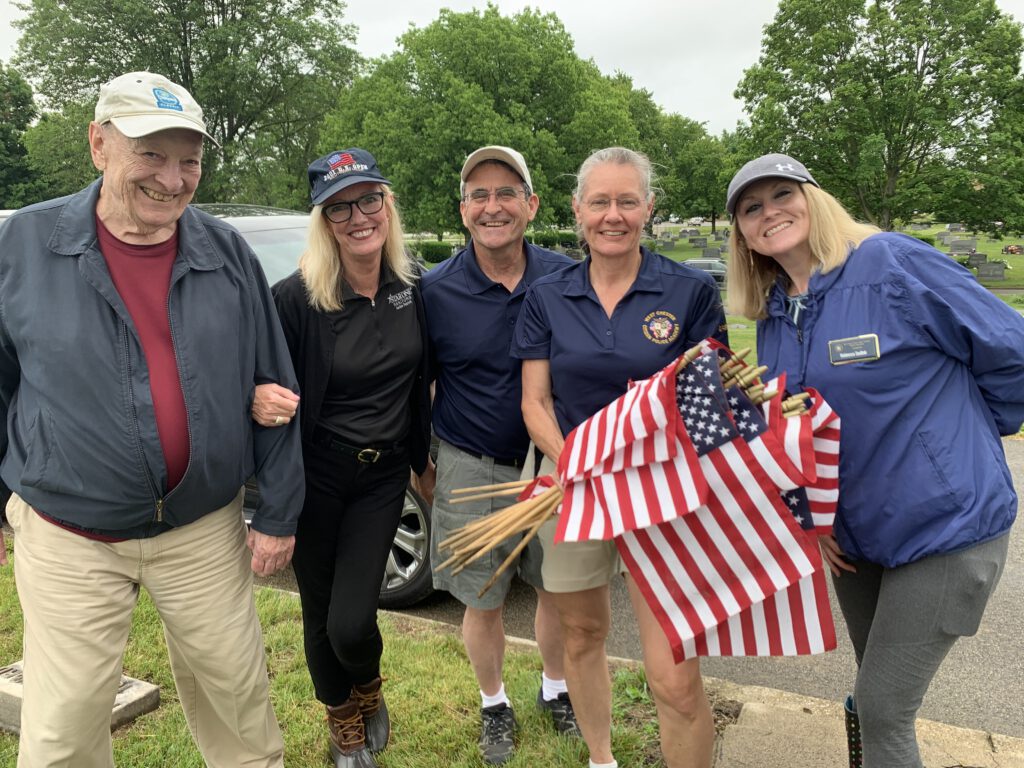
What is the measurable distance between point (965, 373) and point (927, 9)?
2953cm

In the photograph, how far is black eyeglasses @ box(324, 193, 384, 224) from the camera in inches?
107

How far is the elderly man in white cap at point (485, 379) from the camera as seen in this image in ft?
9.12

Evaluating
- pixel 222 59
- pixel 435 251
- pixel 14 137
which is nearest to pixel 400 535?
pixel 222 59

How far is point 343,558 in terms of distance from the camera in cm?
278

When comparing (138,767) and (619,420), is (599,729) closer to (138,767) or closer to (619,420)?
(619,420)

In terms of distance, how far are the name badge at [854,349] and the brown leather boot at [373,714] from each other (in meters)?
2.05

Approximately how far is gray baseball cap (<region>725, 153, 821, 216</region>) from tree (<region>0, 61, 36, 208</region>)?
41321mm

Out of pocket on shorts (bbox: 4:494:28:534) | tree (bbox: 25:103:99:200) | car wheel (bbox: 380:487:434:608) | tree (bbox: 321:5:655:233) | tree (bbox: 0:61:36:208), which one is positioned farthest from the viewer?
tree (bbox: 0:61:36:208)

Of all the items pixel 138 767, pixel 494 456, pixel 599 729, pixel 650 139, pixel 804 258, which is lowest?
pixel 138 767

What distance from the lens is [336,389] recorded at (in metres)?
2.70

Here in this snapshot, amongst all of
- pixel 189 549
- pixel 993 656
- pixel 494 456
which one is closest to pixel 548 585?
pixel 494 456

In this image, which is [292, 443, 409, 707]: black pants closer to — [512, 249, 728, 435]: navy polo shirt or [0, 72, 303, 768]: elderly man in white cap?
[0, 72, 303, 768]: elderly man in white cap

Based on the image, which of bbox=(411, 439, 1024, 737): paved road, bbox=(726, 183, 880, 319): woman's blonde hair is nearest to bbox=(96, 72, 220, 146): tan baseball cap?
bbox=(726, 183, 880, 319): woman's blonde hair

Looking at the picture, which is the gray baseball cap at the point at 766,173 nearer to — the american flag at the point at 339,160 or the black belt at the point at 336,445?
the american flag at the point at 339,160
